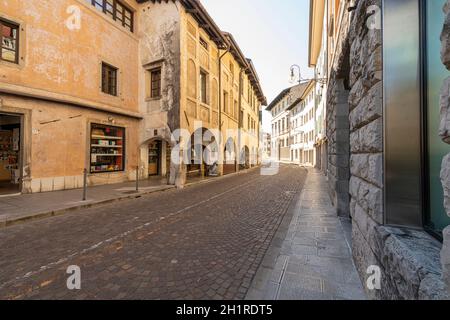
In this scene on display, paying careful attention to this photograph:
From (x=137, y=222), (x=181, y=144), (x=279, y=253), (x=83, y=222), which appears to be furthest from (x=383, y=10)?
(x=181, y=144)

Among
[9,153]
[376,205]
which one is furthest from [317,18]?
[9,153]

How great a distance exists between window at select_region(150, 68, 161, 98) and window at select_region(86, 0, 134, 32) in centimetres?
298

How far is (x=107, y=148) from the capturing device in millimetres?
11688

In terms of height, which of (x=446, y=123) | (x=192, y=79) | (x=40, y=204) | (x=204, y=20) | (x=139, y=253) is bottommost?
(x=139, y=253)

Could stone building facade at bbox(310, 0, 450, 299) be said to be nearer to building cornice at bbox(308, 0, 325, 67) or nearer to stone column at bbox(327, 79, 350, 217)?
stone column at bbox(327, 79, 350, 217)

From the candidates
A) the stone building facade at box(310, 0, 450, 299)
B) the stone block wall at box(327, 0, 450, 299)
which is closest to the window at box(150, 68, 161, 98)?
the stone block wall at box(327, 0, 450, 299)

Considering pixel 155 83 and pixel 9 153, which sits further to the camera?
pixel 155 83

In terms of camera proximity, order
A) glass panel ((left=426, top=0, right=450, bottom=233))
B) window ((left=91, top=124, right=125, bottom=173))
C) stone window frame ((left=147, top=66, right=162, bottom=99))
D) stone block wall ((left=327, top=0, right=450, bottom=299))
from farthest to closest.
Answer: stone window frame ((left=147, top=66, right=162, bottom=99)), window ((left=91, top=124, right=125, bottom=173)), glass panel ((left=426, top=0, right=450, bottom=233)), stone block wall ((left=327, top=0, right=450, bottom=299))

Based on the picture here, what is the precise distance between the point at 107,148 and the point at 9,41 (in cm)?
559

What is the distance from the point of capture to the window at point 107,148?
430 inches

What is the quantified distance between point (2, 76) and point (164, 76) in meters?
6.90

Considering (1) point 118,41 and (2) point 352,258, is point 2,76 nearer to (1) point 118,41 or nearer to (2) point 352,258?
(1) point 118,41

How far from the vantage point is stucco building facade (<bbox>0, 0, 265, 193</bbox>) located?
27.4 feet

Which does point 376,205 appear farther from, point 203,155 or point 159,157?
point 203,155
